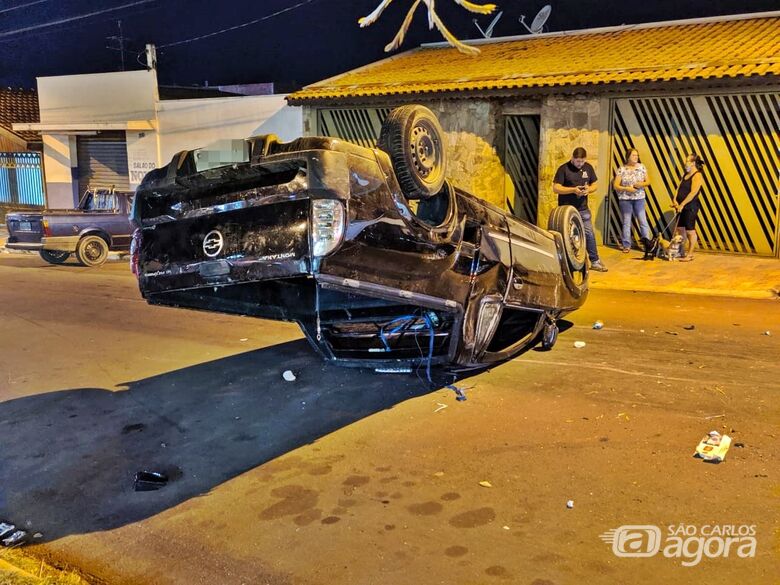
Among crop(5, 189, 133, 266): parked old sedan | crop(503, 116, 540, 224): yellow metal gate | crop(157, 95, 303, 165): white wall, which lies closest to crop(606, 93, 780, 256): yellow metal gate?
crop(503, 116, 540, 224): yellow metal gate

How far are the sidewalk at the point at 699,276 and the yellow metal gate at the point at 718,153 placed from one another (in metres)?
0.55

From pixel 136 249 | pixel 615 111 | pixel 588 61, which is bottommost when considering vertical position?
pixel 136 249

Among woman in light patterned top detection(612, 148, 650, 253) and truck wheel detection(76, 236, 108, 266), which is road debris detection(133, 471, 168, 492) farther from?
truck wheel detection(76, 236, 108, 266)

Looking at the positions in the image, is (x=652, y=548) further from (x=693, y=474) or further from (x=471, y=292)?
(x=471, y=292)

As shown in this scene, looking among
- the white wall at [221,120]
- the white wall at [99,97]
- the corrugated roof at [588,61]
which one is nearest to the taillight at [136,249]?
the corrugated roof at [588,61]

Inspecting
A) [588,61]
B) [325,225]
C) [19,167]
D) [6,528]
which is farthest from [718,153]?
[19,167]

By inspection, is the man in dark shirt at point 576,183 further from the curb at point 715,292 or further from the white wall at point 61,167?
the white wall at point 61,167

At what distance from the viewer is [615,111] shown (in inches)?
525

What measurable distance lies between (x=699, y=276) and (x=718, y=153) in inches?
116

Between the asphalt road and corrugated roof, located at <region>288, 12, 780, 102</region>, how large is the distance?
6.32m

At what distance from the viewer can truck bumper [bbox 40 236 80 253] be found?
14156 mm

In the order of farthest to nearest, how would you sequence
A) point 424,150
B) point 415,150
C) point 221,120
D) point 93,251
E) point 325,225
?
point 221,120 < point 93,251 < point 424,150 < point 415,150 < point 325,225

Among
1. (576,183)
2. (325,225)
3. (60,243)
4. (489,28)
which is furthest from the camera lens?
(489,28)

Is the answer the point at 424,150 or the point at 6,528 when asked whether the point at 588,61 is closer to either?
the point at 424,150
